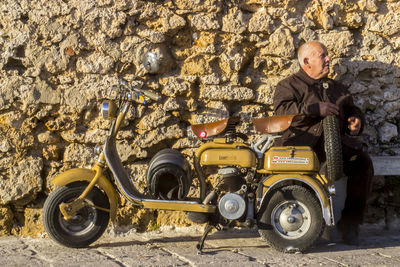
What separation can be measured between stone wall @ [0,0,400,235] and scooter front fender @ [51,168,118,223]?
0.55m

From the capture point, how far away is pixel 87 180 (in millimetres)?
4293

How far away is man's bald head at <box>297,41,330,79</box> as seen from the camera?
4766mm

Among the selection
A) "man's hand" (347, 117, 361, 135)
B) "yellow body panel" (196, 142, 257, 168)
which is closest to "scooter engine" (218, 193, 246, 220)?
"yellow body panel" (196, 142, 257, 168)

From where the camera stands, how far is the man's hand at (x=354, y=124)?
15.2 feet

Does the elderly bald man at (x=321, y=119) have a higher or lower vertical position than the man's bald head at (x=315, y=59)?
lower

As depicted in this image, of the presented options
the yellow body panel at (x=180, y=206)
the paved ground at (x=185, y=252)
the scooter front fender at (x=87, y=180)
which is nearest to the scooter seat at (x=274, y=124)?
the yellow body panel at (x=180, y=206)

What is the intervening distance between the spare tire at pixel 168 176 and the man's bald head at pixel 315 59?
1408 mm

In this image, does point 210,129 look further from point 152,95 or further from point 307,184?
point 307,184

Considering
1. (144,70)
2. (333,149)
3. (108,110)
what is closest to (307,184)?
(333,149)

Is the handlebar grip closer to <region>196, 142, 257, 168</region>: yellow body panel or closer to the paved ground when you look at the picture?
Answer: <region>196, 142, 257, 168</region>: yellow body panel

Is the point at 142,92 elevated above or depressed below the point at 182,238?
above

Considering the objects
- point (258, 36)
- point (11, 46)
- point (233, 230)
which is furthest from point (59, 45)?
point (233, 230)

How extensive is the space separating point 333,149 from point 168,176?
126cm

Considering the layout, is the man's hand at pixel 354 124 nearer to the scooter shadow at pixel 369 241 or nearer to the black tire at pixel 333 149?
the black tire at pixel 333 149
